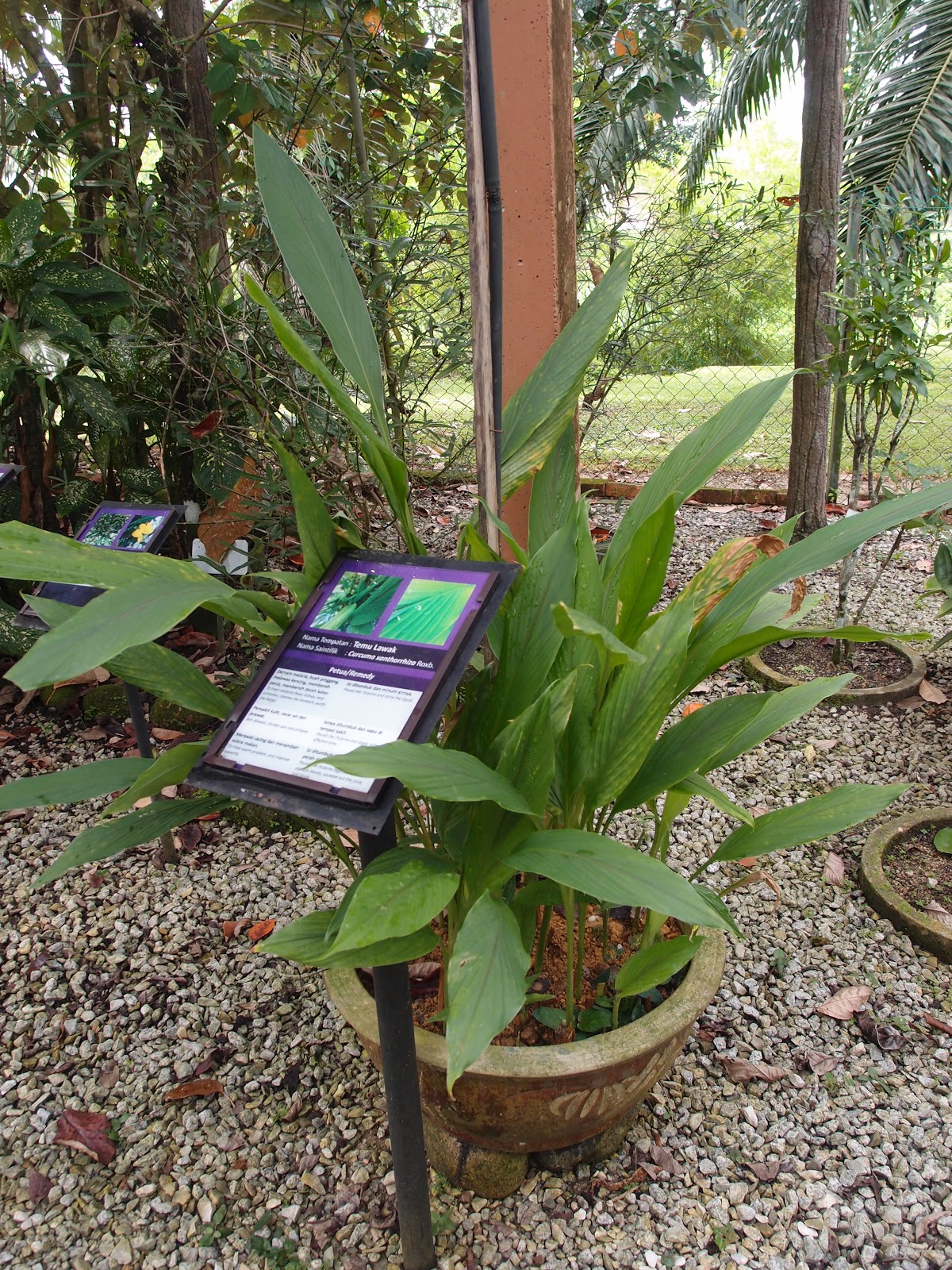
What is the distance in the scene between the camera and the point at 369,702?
2.77 feet

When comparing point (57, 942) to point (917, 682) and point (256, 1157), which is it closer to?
point (256, 1157)

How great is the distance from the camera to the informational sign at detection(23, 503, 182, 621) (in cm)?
163

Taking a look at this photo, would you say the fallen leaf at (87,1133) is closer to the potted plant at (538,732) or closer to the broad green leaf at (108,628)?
the potted plant at (538,732)

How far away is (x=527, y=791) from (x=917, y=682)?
1.84 m

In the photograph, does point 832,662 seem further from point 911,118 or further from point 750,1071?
point 911,118

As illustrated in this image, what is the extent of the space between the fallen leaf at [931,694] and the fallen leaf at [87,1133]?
2.06 meters

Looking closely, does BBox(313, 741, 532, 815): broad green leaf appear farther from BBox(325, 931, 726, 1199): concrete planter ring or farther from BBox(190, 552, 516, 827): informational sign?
BBox(325, 931, 726, 1199): concrete planter ring

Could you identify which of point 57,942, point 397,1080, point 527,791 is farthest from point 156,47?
point 397,1080

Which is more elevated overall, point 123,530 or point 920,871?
point 123,530

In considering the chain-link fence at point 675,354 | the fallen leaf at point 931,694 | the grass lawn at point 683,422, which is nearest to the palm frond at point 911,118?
the chain-link fence at point 675,354

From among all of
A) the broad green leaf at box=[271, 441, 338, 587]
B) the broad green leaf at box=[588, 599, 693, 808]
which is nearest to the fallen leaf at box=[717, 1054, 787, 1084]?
the broad green leaf at box=[588, 599, 693, 808]

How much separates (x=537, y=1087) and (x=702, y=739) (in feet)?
1.41

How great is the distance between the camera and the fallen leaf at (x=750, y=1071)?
134 centimetres

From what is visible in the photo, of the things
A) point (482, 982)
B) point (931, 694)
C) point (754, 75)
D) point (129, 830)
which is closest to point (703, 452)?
point (482, 982)
